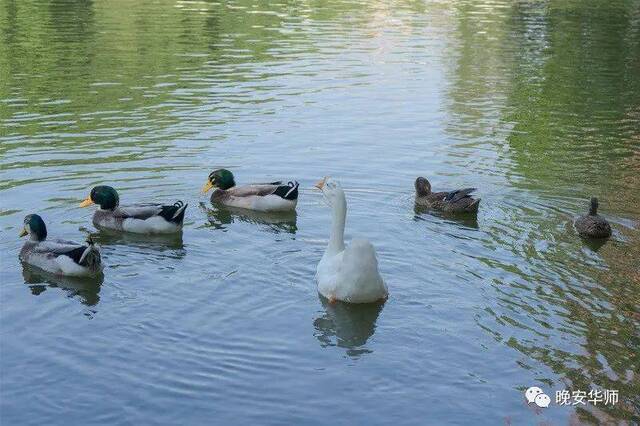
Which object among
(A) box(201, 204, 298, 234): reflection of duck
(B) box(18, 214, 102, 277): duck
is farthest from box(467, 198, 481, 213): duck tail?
(B) box(18, 214, 102, 277): duck

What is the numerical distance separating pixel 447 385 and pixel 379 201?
7971 millimetres

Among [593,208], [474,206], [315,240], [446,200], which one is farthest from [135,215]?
[593,208]

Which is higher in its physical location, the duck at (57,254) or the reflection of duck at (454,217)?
the duck at (57,254)

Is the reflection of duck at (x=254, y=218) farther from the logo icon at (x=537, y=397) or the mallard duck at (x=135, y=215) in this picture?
the logo icon at (x=537, y=397)

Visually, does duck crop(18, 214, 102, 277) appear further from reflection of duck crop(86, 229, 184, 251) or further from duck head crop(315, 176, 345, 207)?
duck head crop(315, 176, 345, 207)

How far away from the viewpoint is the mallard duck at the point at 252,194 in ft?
62.0

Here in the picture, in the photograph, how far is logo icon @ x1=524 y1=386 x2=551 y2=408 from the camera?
11516mm

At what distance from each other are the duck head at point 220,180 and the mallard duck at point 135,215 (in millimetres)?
1801

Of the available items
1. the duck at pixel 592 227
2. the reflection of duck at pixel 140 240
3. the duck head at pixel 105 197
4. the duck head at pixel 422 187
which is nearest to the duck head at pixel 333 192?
the reflection of duck at pixel 140 240

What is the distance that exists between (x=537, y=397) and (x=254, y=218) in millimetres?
8446

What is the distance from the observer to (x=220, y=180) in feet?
64.9

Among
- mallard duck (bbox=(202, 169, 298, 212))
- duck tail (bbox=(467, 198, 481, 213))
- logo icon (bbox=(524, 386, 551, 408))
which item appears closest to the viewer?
logo icon (bbox=(524, 386, 551, 408))

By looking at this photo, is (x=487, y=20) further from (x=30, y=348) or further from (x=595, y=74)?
(x=30, y=348)

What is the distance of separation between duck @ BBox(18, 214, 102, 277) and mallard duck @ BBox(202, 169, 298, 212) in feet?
13.3
